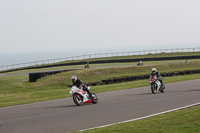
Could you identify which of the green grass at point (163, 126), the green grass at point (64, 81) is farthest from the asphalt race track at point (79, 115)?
the green grass at point (64, 81)

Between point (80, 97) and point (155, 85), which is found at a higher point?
point (155, 85)

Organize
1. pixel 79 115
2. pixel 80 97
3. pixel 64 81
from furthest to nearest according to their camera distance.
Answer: pixel 64 81
pixel 80 97
pixel 79 115

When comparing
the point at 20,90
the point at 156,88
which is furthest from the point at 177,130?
the point at 20,90

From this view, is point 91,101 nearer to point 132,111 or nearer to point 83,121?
point 132,111

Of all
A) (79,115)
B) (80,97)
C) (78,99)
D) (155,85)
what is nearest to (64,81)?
(155,85)

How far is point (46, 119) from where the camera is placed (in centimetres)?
1248

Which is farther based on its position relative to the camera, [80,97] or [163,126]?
[80,97]

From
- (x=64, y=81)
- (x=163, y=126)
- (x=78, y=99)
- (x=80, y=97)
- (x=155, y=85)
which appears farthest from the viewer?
(x=64, y=81)

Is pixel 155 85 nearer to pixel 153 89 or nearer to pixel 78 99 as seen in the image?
pixel 153 89

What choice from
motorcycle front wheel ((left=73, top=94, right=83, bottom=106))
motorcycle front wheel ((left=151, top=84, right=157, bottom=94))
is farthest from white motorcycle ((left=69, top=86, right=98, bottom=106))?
motorcycle front wheel ((left=151, top=84, right=157, bottom=94))

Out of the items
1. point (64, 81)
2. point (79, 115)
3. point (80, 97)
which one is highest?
point (80, 97)

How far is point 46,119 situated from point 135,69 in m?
30.4

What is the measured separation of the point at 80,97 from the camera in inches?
650

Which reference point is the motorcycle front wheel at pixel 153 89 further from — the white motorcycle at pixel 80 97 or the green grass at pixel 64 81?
the green grass at pixel 64 81
